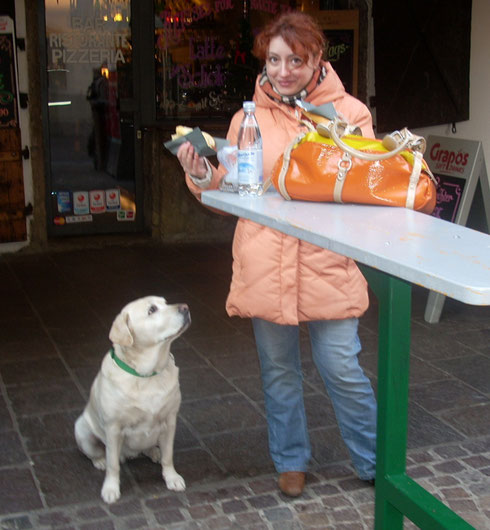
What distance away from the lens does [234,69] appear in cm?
813

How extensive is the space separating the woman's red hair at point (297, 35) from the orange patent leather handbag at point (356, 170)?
0.39 meters

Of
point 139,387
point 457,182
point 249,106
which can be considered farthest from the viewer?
point 457,182

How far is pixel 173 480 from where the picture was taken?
12.0ft

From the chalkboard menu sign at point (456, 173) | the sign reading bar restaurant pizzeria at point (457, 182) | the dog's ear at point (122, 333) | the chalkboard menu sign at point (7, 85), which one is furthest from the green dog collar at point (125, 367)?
the chalkboard menu sign at point (7, 85)

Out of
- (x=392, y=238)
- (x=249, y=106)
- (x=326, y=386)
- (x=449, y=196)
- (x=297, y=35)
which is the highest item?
(x=297, y=35)

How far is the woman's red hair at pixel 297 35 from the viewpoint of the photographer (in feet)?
10.5

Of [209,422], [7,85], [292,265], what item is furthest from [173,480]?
[7,85]

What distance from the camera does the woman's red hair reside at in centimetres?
320

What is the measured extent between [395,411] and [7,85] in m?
5.71

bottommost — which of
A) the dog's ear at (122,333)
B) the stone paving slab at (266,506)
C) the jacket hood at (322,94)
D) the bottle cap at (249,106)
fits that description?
the stone paving slab at (266,506)

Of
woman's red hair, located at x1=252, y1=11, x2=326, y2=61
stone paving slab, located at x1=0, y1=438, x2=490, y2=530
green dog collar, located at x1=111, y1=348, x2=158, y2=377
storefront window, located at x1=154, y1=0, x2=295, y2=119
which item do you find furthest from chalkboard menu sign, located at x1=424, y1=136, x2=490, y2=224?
green dog collar, located at x1=111, y1=348, x2=158, y2=377

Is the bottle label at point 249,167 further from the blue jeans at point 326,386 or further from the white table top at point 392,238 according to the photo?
the blue jeans at point 326,386

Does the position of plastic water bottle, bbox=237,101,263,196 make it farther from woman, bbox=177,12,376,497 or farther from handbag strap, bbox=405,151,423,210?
handbag strap, bbox=405,151,423,210

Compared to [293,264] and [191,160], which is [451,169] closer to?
[293,264]
